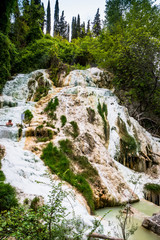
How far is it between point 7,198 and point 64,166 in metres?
3.01

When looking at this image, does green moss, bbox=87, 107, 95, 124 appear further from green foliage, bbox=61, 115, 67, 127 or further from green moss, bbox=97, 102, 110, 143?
green foliage, bbox=61, 115, 67, 127

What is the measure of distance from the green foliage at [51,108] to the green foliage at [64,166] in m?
2.65

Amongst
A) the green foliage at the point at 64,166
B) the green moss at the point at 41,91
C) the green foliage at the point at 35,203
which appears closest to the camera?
the green foliage at the point at 35,203

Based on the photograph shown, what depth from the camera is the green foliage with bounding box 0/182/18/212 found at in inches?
117

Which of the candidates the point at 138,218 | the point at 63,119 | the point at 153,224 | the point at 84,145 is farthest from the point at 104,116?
the point at 153,224

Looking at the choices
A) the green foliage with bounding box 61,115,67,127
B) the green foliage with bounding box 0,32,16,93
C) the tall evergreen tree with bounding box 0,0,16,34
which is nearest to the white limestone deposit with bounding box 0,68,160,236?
the green foliage with bounding box 61,115,67,127

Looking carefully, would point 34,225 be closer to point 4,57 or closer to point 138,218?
point 138,218

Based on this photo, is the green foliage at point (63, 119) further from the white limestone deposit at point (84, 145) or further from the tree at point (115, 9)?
the tree at point (115, 9)

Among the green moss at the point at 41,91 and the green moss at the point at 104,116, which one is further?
the green moss at the point at 41,91

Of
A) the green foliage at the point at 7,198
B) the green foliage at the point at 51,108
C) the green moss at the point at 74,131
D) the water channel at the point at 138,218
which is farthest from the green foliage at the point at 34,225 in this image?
the green foliage at the point at 51,108

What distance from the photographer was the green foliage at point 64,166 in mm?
5297

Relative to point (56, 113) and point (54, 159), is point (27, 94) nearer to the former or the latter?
point (56, 113)

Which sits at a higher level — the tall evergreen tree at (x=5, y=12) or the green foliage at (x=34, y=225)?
the tall evergreen tree at (x=5, y=12)

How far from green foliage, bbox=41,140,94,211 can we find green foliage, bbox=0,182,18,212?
2075 mm
